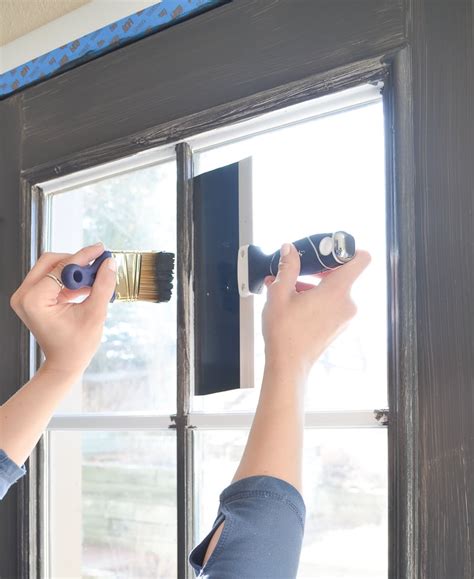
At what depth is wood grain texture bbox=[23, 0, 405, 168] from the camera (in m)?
0.85

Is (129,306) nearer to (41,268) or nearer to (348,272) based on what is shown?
(41,268)

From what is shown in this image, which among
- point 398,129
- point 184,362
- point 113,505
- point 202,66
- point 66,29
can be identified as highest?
point 66,29

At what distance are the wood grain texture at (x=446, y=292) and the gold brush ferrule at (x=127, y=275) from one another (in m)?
0.37

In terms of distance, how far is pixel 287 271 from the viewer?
0.76 metres

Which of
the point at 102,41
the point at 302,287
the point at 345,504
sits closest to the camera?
the point at 302,287

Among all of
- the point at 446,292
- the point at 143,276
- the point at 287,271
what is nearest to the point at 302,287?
the point at 287,271

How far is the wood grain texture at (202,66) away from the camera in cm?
85

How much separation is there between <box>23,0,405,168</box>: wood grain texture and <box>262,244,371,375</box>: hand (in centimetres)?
25

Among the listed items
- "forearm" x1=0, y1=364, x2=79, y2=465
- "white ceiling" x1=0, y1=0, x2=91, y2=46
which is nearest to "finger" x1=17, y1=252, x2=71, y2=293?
"forearm" x1=0, y1=364, x2=79, y2=465

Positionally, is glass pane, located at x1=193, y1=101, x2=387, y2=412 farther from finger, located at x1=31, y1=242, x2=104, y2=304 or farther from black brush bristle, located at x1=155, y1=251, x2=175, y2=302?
finger, located at x1=31, y1=242, x2=104, y2=304

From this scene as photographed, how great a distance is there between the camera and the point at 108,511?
1.23m

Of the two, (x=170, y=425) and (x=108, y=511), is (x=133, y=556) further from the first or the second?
(x=170, y=425)

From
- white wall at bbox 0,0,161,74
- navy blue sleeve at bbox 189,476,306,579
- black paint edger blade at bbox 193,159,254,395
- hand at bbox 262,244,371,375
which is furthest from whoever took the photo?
white wall at bbox 0,0,161,74

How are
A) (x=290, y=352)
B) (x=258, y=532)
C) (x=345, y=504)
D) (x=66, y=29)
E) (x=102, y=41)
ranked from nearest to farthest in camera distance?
(x=258, y=532)
(x=290, y=352)
(x=345, y=504)
(x=102, y=41)
(x=66, y=29)
